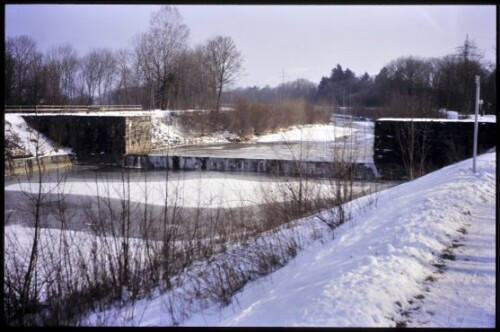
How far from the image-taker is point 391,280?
4582 millimetres

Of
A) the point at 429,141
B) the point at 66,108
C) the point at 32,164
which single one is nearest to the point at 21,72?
the point at 32,164

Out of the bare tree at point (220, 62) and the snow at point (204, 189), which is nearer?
the snow at point (204, 189)

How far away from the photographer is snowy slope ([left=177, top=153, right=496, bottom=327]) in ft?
13.0

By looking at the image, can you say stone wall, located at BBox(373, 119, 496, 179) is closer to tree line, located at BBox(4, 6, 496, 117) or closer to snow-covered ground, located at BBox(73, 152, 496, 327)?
tree line, located at BBox(4, 6, 496, 117)

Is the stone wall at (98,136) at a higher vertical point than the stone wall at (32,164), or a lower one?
higher

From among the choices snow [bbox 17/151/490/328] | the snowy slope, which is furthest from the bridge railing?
the snowy slope

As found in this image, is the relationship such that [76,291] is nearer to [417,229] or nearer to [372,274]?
[372,274]

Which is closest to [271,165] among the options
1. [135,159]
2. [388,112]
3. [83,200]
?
[388,112]

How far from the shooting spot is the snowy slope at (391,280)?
13.0 feet

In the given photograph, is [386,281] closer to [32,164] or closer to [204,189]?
[204,189]

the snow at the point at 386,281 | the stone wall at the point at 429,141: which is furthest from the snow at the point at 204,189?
the stone wall at the point at 429,141

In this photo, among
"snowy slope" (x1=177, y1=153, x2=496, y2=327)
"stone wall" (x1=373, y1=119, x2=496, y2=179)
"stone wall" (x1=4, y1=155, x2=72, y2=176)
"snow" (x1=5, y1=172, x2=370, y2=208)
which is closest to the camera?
"snowy slope" (x1=177, y1=153, x2=496, y2=327)

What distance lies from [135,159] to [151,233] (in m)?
20.5

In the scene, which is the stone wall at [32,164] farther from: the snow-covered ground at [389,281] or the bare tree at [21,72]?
the snow-covered ground at [389,281]
